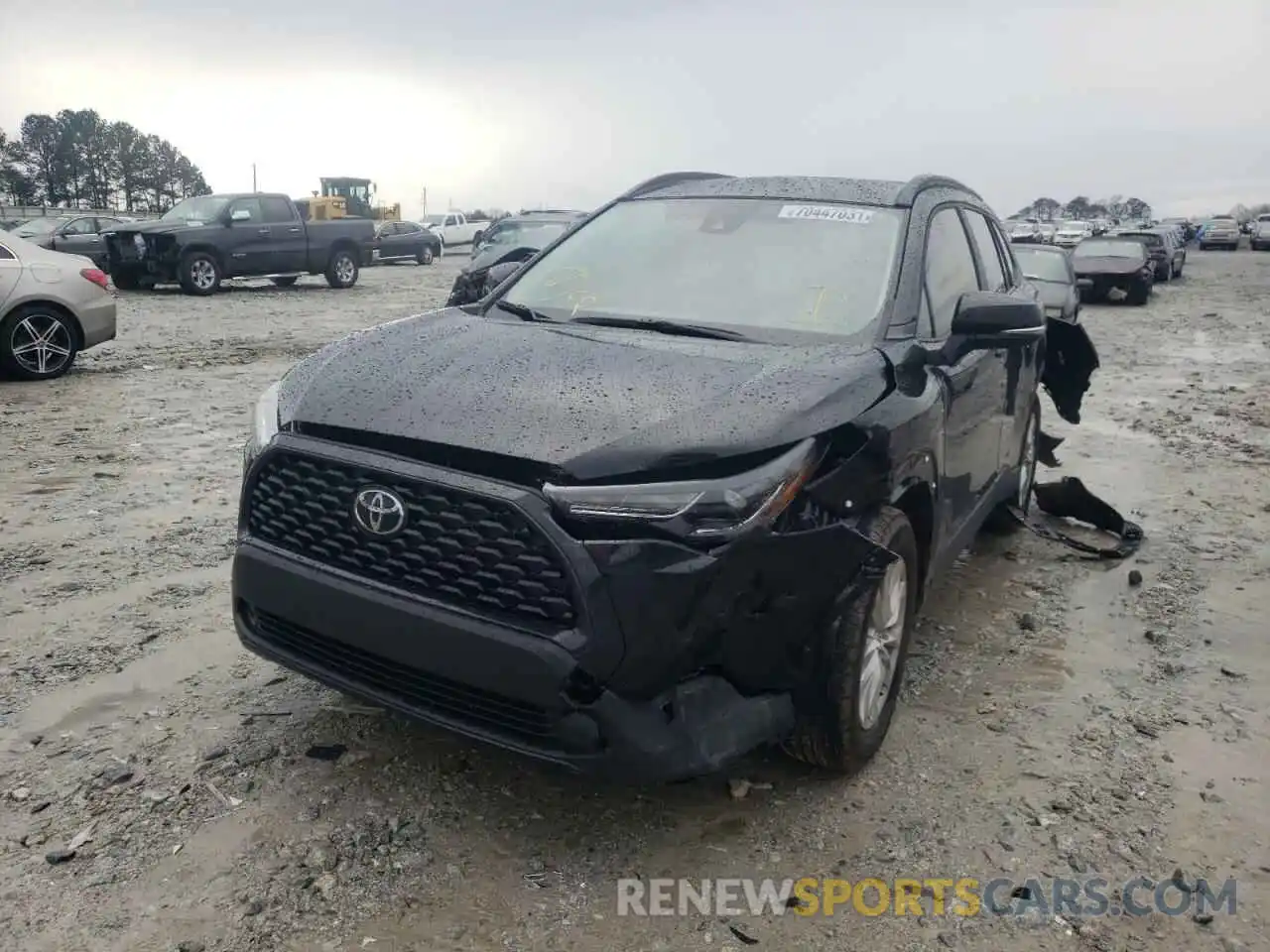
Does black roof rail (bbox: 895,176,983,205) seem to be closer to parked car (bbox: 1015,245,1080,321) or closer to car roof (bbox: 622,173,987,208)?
car roof (bbox: 622,173,987,208)

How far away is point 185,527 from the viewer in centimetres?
557

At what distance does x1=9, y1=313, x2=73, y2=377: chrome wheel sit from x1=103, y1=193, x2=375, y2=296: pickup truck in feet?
29.5

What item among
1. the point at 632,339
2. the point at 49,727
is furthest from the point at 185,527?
the point at 632,339

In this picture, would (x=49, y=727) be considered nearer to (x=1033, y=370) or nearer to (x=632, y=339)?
(x=632, y=339)

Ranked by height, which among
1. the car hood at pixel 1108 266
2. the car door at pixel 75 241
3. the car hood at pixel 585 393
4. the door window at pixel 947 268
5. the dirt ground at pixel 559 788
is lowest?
the dirt ground at pixel 559 788

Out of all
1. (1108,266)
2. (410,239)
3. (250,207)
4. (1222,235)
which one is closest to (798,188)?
(250,207)

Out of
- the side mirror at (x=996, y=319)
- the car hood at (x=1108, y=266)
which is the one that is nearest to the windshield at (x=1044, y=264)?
the car hood at (x=1108, y=266)

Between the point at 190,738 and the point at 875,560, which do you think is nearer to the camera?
the point at 875,560

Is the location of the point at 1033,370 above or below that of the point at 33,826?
above

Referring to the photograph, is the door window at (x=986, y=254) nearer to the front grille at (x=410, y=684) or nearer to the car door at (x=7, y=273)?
the front grille at (x=410, y=684)

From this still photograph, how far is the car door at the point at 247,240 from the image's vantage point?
19.1m

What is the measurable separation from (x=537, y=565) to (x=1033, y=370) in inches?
156

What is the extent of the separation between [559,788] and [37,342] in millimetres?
8953

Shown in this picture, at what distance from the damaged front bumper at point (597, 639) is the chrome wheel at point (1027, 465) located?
3.17m
